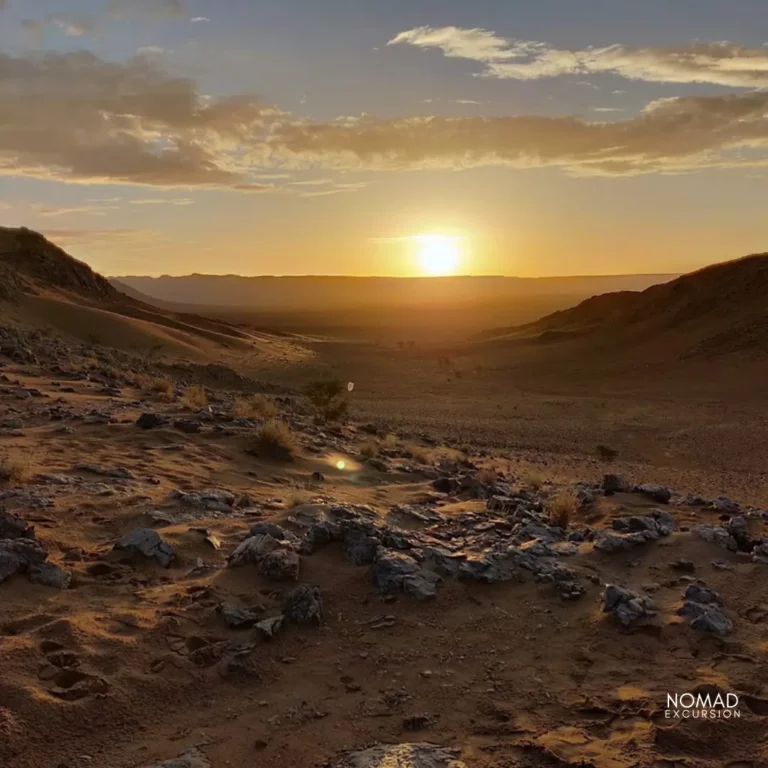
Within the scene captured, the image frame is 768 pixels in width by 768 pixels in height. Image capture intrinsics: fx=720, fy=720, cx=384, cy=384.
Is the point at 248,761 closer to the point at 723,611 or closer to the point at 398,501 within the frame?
the point at 723,611

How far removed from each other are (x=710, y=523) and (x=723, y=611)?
2946mm

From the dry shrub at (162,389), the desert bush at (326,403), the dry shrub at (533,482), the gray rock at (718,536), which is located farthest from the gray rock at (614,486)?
the dry shrub at (162,389)

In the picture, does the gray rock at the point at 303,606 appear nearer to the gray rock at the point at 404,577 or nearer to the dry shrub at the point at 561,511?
the gray rock at the point at 404,577

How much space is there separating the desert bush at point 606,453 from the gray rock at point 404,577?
12160mm

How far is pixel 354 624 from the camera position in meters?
5.82

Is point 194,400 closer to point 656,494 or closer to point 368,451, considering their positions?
point 368,451

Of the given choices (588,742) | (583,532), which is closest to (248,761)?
(588,742)

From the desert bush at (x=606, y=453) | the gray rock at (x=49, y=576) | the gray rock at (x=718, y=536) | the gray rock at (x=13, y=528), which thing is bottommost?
the desert bush at (x=606, y=453)

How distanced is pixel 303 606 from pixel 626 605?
2683 mm

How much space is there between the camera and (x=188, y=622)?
18.0 ft

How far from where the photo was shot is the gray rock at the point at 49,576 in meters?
5.64

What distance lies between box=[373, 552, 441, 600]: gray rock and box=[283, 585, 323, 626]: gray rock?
641 mm

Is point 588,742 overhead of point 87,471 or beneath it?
beneath

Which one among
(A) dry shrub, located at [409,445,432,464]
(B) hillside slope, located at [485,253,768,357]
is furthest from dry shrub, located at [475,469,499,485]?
(B) hillside slope, located at [485,253,768,357]
